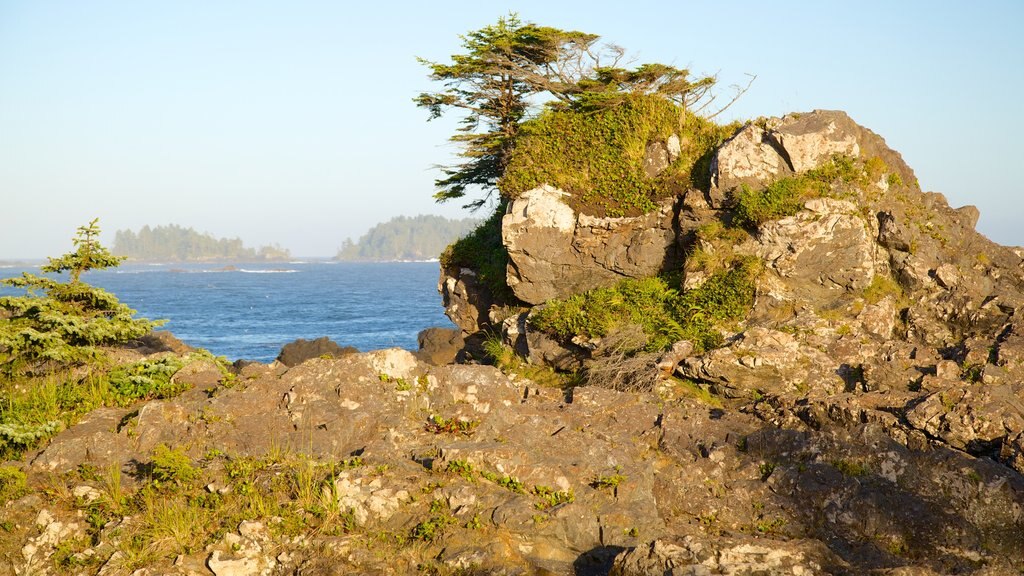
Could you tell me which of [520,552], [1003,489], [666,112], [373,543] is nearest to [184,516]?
[373,543]

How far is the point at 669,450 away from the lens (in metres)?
11.8

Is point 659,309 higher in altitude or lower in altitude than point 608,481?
higher

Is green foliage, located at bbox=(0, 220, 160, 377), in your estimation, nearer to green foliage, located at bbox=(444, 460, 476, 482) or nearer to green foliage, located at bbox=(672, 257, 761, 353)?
green foliage, located at bbox=(444, 460, 476, 482)

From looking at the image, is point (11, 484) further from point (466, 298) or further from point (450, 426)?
point (466, 298)

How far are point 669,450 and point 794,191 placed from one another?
25.4 ft

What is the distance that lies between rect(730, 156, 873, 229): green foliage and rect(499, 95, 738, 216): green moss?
1920 millimetres

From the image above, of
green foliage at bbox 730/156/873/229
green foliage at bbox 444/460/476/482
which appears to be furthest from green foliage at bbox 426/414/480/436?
green foliage at bbox 730/156/873/229

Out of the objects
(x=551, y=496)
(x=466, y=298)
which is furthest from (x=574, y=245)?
(x=551, y=496)

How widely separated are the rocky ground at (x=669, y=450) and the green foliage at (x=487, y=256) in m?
5.41

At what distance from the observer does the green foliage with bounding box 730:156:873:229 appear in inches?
666

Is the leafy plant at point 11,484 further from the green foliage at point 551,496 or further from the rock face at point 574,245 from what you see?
the rock face at point 574,245

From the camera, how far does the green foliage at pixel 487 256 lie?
2205 cm

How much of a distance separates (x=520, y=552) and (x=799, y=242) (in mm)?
10424

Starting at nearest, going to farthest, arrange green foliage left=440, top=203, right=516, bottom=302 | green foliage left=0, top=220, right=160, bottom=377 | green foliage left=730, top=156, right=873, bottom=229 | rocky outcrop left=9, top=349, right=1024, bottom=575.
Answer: rocky outcrop left=9, top=349, right=1024, bottom=575 → green foliage left=0, top=220, right=160, bottom=377 → green foliage left=730, top=156, right=873, bottom=229 → green foliage left=440, top=203, right=516, bottom=302
